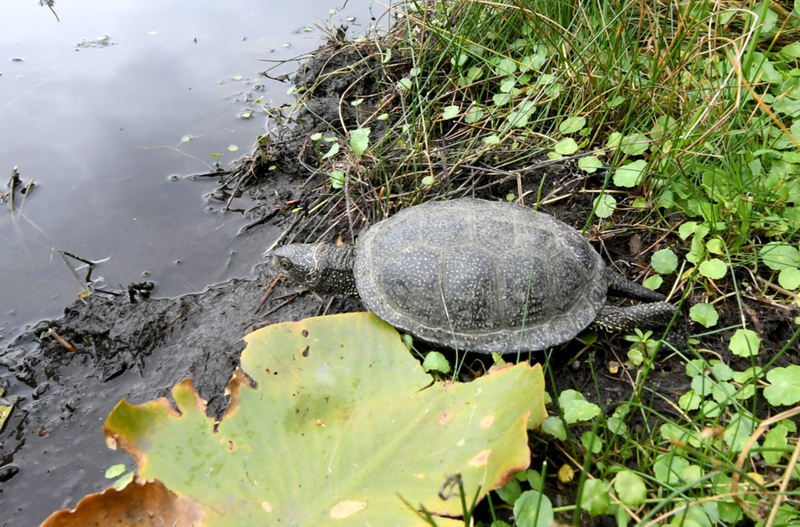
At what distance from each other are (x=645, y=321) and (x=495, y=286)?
69 cm

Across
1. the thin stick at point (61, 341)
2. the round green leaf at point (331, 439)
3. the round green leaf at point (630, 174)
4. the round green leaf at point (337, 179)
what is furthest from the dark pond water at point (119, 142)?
the round green leaf at point (630, 174)

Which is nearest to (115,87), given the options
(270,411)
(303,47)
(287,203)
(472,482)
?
(303,47)

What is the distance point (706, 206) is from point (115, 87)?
4.85m

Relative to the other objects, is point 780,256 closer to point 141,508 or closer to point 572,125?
point 572,125

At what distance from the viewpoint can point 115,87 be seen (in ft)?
13.6

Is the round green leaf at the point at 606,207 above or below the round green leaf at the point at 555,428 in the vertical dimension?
above

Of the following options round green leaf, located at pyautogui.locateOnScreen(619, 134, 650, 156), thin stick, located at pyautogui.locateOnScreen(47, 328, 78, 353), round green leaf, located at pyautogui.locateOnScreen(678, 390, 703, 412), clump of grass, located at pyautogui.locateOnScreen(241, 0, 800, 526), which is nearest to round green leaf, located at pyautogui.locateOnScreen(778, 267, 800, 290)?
clump of grass, located at pyautogui.locateOnScreen(241, 0, 800, 526)

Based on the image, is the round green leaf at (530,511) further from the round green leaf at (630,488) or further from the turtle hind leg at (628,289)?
the turtle hind leg at (628,289)

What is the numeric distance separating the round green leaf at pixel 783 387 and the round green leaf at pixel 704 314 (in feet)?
1.08

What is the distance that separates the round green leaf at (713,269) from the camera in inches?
74.7

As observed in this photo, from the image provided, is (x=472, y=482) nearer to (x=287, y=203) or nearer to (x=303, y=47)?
(x=287, y=203)

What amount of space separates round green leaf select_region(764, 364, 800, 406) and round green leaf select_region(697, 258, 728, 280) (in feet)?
1.51

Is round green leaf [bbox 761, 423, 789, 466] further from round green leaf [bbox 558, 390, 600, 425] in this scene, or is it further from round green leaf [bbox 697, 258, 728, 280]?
round green leaf [bbox 697, 258, 728, 280]

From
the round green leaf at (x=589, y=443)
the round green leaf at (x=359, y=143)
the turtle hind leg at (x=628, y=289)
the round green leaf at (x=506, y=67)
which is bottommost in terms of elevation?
the round green leaf at (x=589, y=443)
